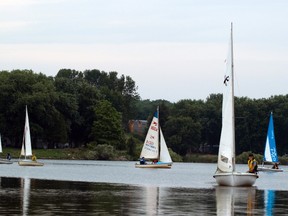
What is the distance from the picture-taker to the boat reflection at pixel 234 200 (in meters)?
35.2

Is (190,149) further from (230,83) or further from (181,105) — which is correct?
(230,83)

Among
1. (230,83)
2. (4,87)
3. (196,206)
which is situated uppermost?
(4,87)

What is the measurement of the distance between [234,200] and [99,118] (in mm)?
118146

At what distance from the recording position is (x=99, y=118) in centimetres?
15888

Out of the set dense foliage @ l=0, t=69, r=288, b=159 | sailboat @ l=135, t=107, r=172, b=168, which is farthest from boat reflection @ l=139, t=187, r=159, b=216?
dense foliage @ l=0, t=69, r=288, b=159

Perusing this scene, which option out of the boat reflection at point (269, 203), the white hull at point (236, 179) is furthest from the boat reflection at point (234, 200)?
the white hull at point (236, 179)

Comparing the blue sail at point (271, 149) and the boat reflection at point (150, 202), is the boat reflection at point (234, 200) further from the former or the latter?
the blue sail at point (271, 149)

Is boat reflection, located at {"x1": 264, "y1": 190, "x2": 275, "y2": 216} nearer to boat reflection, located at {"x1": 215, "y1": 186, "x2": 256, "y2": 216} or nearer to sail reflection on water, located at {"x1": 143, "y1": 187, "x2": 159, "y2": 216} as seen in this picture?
boat reflection, located at {"x1": 215, "y1": 186, "x2": 256, "y2": 216}

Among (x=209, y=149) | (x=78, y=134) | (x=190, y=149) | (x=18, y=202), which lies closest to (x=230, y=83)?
(x=18, y=202)

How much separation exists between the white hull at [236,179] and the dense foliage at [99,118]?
301ft

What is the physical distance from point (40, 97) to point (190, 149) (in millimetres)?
43322

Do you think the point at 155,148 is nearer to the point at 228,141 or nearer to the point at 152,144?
the point at 152,144

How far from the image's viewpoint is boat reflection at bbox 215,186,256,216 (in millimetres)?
35250

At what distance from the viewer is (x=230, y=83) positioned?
179 feet
